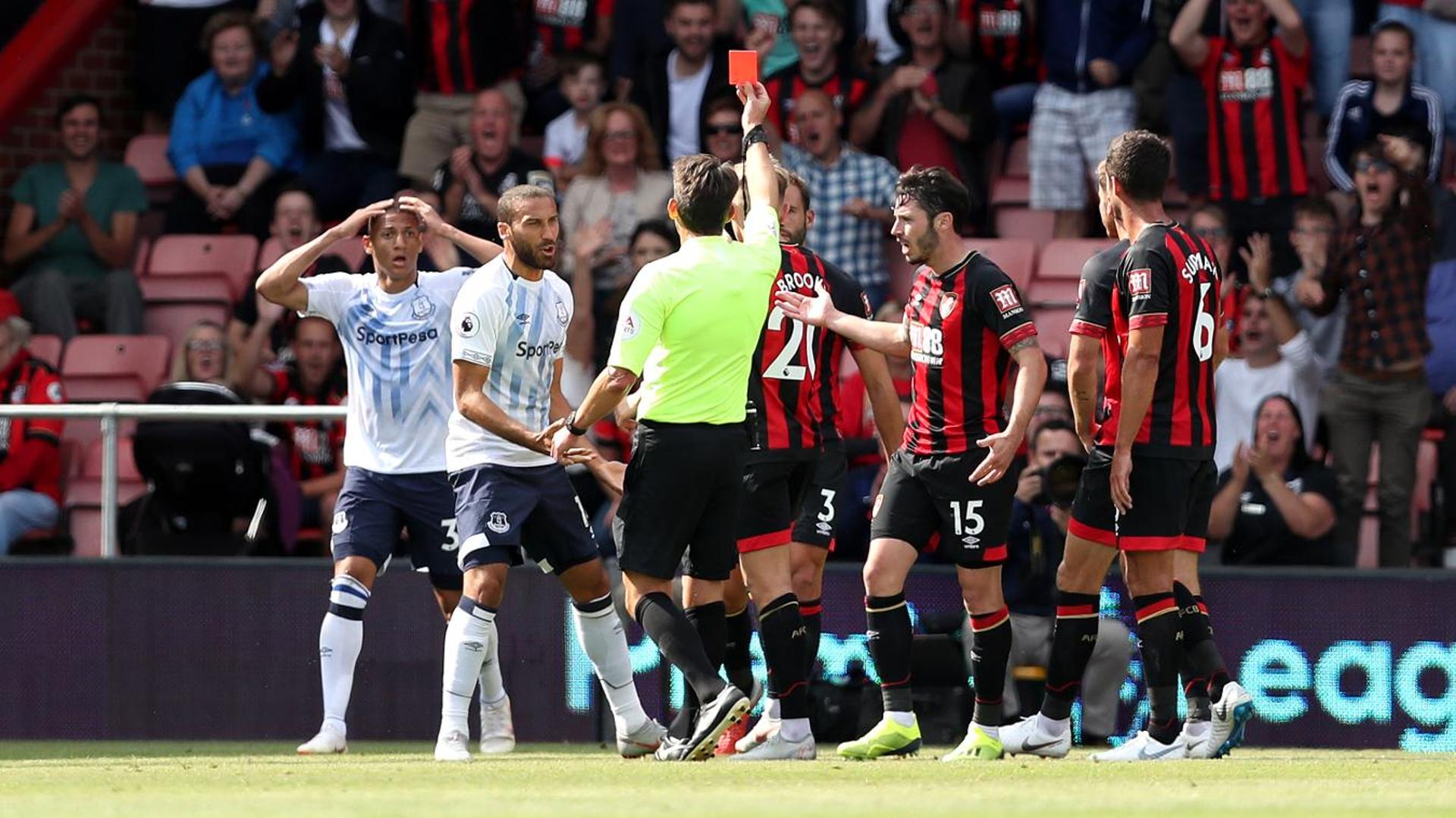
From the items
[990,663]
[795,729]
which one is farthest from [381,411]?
[990,663]

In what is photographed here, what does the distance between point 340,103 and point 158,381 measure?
7.78ft

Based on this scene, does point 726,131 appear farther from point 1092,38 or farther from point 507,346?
point 507,346

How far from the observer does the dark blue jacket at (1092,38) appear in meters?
14.4

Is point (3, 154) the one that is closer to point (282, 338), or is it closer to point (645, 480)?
point (282, 338)

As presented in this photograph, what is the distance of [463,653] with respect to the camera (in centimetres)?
938

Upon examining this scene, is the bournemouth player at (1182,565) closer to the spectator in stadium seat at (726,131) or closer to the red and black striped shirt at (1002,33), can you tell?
the spectator in stadium seat at (726,131)

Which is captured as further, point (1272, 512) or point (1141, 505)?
point (1272, 512)

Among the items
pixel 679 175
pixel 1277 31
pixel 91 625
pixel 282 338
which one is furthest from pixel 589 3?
pixel 679 175

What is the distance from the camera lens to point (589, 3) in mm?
15922

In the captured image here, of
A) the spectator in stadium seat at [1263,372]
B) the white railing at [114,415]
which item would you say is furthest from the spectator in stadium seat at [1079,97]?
the white railing at [114,415]

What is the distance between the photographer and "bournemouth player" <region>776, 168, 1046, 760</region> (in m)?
9.09

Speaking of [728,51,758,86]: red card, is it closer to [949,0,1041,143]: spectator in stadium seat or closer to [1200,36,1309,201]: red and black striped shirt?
[1200,36,1309,201]: red and black striped shirt

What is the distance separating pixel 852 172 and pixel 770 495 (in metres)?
5.13

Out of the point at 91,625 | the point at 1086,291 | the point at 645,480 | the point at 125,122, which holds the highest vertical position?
the point at 125,122
